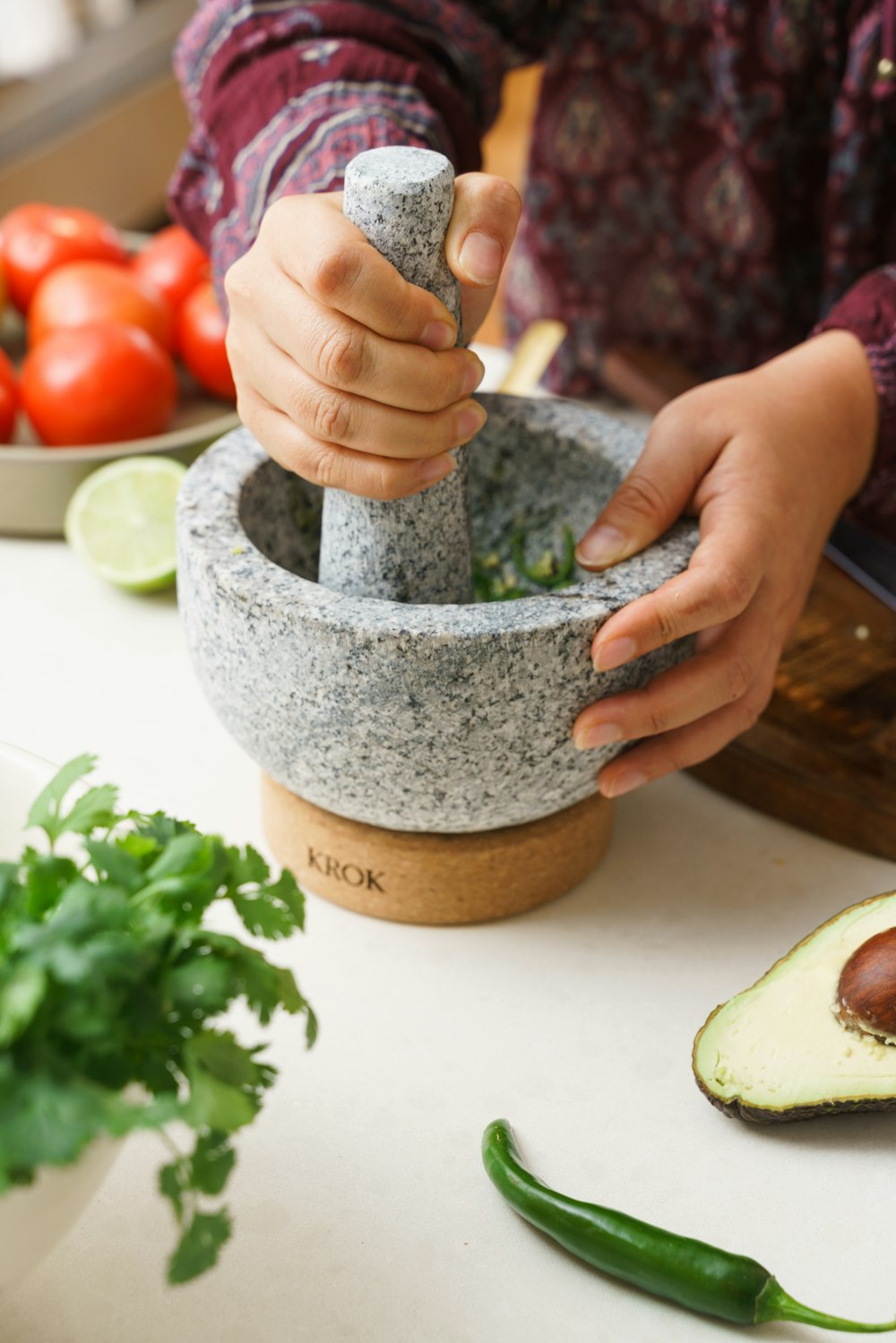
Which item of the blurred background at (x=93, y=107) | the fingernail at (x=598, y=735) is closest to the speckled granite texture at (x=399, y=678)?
the fingernail at (x=598, y=735)

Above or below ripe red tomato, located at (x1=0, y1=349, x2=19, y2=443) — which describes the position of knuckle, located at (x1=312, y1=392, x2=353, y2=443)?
above

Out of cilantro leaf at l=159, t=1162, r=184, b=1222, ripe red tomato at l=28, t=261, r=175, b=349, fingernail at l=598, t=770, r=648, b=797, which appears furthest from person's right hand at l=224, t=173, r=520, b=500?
ripe red tomato at l=28, t=261, r=175, b=349

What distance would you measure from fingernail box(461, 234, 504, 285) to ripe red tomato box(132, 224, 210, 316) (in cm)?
77

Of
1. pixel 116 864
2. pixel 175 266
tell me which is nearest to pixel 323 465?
pixel 116 864

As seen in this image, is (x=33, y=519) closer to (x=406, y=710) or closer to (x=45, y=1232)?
(x=406, y=710)

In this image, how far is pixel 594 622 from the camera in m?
0.76

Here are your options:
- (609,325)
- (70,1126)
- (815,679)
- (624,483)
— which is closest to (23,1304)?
(70,1126)

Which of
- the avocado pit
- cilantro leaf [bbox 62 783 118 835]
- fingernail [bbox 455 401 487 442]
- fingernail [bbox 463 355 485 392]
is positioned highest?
fingernail [bbox 463 355 485 392]

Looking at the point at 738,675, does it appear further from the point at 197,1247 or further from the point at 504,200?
the point at 197,1247

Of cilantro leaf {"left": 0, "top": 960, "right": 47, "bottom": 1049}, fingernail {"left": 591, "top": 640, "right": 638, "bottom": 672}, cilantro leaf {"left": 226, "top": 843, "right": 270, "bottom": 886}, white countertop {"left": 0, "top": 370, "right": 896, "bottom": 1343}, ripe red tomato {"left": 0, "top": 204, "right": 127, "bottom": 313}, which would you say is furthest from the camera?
ripe red tomato {"left": 0, "top": 204, "right": 127, "bottom": 313}

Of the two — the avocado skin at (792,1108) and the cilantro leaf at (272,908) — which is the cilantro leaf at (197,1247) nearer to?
the cilantro leaf at (272,908)

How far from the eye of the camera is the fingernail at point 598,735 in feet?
2.57

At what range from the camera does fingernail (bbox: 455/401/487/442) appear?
801 millimetres

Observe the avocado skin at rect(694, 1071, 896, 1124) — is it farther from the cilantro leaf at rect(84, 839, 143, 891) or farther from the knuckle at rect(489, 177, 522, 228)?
the knuckle at rect(489, 177, 522, 228)
